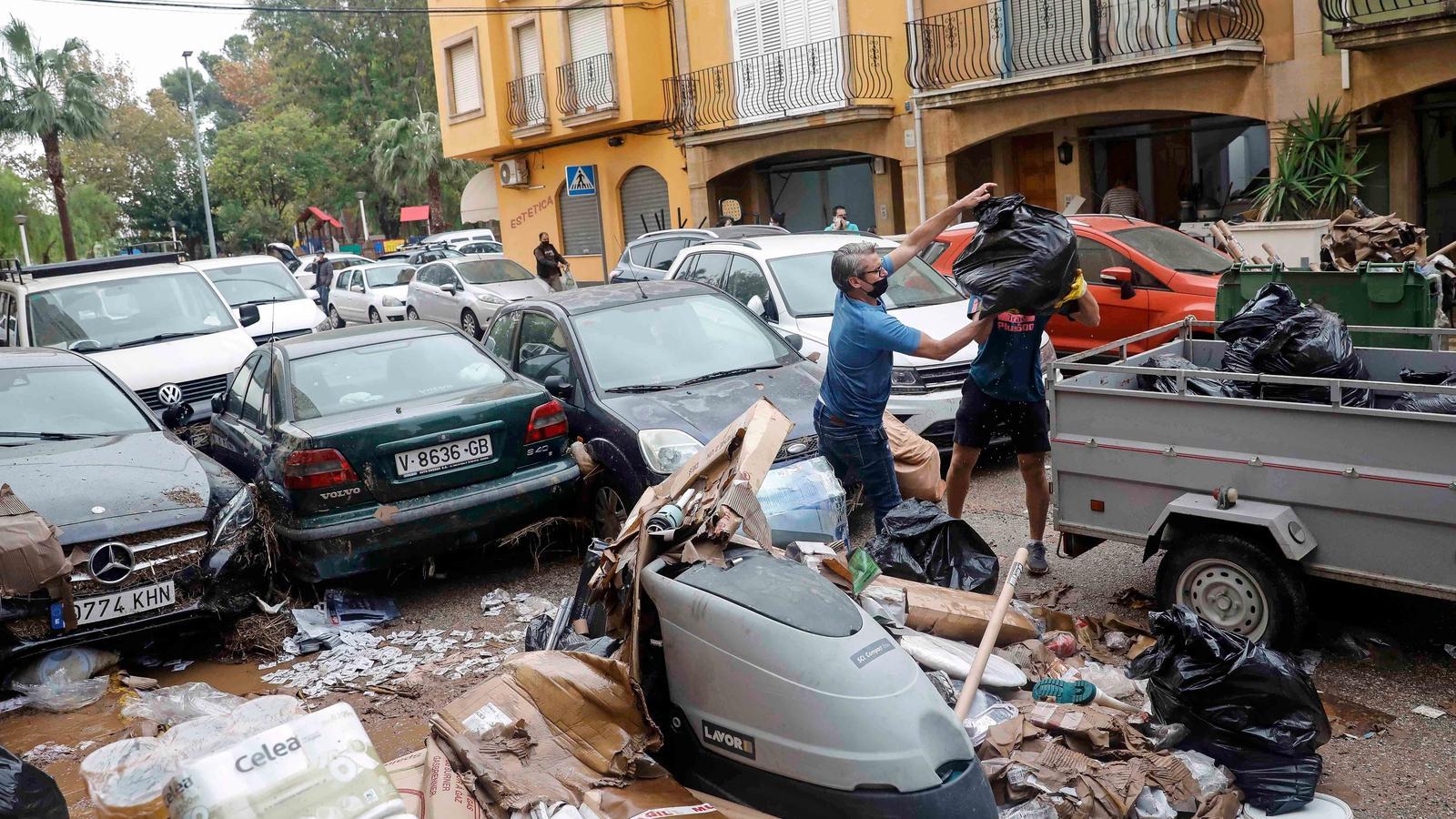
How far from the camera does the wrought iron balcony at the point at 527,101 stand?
2741cm

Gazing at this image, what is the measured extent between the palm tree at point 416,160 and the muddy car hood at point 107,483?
40887 mm

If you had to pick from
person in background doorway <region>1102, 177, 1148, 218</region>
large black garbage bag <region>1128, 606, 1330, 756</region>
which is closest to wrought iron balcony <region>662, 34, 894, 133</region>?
person in background doorway <region>1102, 177, 1148, 218</region>

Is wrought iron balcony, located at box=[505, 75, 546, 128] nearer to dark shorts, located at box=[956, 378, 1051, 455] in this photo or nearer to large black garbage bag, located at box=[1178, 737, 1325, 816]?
dark shorts, located at box=[956, 378, 1051, 455]

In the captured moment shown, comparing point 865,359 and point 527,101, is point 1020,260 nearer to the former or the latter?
point 865,359

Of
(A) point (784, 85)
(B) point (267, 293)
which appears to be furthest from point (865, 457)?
(A) point (784, 85)

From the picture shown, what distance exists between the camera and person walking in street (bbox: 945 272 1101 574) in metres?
5.88

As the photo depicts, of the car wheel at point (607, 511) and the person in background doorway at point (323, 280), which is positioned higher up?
the person in background doorway at point (323, 280)

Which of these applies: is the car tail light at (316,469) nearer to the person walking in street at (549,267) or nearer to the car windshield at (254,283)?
the car windshield at (254,283)

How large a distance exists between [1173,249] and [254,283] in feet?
37.4

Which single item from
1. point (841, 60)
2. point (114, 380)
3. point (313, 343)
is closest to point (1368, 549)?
point (313, 343)

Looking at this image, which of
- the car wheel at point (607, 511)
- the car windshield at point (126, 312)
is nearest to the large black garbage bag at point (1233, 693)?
the car wheel at point (607, 511)

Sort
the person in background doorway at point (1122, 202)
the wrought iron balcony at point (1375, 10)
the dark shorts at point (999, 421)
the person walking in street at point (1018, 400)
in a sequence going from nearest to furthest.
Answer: the person walking in street at point (1018, 400), the dark shorts at point (999, 421), the wrought iron balcony at point (1375, 10), the person in background doorway at point (1122, 202)

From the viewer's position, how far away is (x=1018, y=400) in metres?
6.02

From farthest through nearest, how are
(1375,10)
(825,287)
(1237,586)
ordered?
(1375,10) → (825,287) → (1237,586)
